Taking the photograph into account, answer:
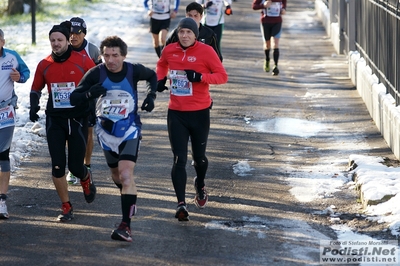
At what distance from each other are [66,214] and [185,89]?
166cm

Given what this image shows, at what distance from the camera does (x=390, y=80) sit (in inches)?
473

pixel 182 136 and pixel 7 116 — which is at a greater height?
pixel 7 116

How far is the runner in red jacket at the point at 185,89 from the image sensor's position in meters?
8.12

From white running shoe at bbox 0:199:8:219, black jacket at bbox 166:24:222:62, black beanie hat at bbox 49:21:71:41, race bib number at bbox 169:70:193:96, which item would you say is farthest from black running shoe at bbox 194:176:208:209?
black beanie hat at bbox 49:21:71:41

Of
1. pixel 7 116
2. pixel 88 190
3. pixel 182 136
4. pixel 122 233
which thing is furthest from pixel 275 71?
pixel 122 233

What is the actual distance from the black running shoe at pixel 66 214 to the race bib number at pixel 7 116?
0.99 metres

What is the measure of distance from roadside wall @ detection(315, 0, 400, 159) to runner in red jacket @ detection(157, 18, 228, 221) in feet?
10.6

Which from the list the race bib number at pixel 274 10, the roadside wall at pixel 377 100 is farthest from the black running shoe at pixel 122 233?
the race bib number at pixel 274 10

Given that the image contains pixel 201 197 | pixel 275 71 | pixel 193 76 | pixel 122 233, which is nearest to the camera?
pixel 122 233

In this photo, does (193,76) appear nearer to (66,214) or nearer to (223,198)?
(223,198)

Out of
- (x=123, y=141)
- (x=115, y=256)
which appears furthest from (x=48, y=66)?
(x=115, y=256)

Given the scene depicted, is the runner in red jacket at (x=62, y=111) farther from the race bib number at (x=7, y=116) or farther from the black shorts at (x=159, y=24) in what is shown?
the black shorts at (x=159, y=24)

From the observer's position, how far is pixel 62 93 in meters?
8.35

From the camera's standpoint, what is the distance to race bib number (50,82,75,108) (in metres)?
8.32
